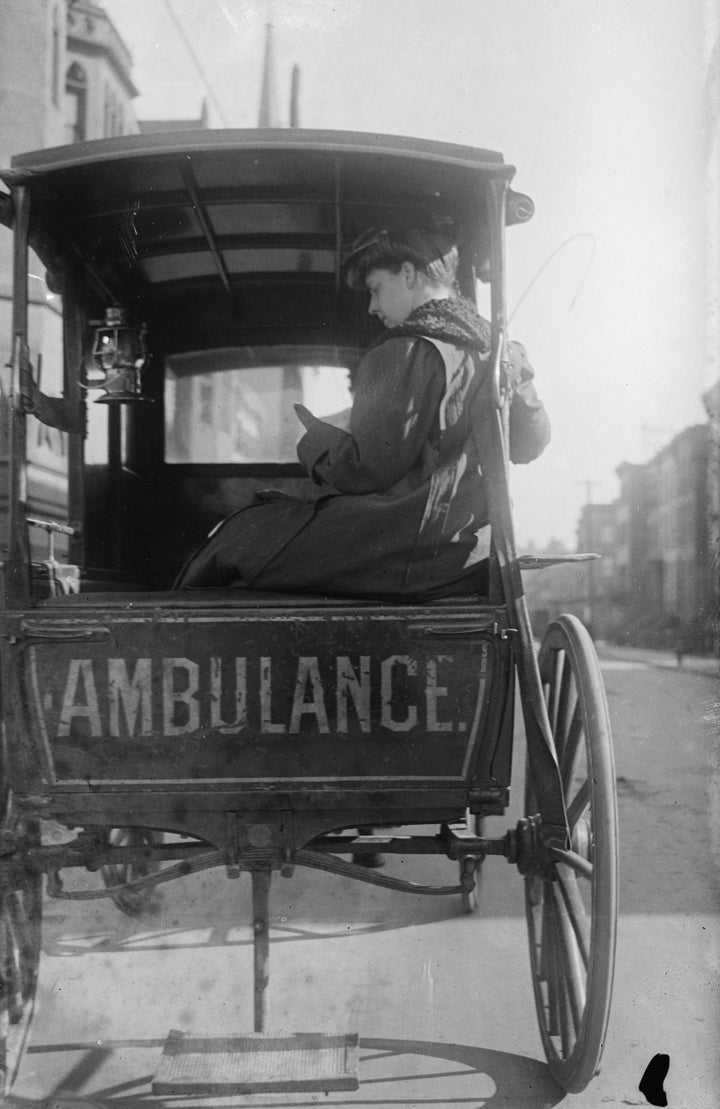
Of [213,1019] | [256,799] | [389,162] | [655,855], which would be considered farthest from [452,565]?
[655,855]

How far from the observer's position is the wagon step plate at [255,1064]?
2.30m

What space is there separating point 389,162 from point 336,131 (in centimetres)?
19

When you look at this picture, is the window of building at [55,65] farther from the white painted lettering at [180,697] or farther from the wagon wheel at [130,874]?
the white painted lettering at [180,697]

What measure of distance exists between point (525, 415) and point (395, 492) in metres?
0.51

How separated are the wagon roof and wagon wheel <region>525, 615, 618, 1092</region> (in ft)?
4.15

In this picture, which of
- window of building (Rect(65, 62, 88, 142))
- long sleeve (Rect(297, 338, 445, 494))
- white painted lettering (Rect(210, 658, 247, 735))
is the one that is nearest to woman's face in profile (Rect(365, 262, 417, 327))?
long sleeve (Rect(297, 338, 445, 494))

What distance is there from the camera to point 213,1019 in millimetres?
3168

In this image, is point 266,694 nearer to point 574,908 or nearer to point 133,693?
point 133,693

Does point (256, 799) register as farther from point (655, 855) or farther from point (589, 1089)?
point (655, 855)

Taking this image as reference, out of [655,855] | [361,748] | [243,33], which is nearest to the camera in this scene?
[361,748]

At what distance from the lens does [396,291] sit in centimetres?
261

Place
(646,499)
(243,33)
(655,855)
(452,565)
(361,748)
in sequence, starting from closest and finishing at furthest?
(361,748) → (452,565) → (243,33) → (655,855) → (646,499)

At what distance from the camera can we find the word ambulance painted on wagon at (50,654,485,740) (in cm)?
228

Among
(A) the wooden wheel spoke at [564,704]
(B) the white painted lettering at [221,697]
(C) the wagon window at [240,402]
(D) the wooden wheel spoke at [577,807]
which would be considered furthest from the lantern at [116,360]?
(D) the wooden wheel spoke at [577,807]
